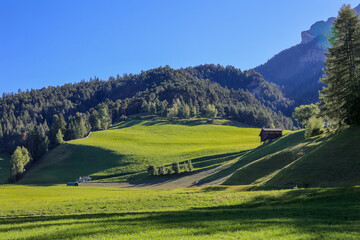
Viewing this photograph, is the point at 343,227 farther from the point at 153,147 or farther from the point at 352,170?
the point at 153,147

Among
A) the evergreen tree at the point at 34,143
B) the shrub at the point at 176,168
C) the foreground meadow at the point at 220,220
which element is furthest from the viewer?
the evergreen tree at the point at 34,143

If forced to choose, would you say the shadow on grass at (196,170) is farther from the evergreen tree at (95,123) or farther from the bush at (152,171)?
the evergreen tree at (95,123)

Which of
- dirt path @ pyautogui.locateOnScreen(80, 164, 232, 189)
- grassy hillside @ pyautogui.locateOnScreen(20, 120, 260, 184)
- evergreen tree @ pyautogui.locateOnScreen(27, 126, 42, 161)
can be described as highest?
evergreen tree @ pyautogui.locateOnScreen(27, 126, 42, 161)

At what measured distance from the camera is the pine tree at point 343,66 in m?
39.5

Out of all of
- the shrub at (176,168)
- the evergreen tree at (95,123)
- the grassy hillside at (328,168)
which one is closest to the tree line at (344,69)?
the grassy hillside at (328,168)

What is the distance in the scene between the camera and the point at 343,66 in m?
40.8

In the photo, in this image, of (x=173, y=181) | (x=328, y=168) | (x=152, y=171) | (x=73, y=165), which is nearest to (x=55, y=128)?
(x=73, y=165)

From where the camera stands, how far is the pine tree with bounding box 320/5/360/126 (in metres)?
39.5

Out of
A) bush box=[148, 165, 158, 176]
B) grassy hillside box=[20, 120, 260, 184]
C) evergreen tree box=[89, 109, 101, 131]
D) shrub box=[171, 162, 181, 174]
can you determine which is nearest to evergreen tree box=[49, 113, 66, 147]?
grassy hillside box=[20, 120, 260, 184]

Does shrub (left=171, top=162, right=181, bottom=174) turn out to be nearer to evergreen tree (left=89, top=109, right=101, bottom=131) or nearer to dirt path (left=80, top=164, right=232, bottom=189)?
dirt path (left=80, top=164, right=232, bottom=189)

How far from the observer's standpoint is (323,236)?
12.9 meters

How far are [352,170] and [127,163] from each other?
7147cm

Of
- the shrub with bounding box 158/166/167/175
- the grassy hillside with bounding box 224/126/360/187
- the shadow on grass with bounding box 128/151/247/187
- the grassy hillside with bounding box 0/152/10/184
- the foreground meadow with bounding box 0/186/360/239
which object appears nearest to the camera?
the foreground meadow with bounding box 0/186/360/239

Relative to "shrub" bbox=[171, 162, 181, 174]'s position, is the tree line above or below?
above
